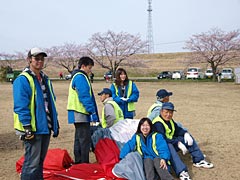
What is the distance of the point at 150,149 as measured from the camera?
4141 millimetres

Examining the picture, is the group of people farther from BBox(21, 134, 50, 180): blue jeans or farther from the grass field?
the grass field

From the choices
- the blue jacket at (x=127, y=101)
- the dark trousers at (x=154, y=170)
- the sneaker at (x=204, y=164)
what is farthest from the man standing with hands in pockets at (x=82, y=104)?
the sneaker at (x=204, y=164)

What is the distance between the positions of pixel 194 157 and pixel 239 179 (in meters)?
0.76

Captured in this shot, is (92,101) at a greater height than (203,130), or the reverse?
(92,101)

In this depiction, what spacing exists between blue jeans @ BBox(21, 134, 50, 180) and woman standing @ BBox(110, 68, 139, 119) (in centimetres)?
251

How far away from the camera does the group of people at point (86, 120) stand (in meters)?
3.00

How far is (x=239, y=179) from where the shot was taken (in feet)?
13.7

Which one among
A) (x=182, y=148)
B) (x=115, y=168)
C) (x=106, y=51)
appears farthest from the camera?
(x=106, y=51)

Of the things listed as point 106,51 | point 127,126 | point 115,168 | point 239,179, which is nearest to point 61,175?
point 115,168

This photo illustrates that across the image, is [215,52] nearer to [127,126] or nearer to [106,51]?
[106,51]

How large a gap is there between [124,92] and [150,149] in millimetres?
1743

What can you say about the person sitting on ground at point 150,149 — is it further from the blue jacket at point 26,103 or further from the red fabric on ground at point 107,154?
the blue jacket at point 26,103

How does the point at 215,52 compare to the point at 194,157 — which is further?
the point at 215,52

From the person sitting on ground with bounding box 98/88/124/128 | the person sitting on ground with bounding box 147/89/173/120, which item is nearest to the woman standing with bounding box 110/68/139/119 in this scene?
the person sitting on ground with bounding box 98/88/124/128
